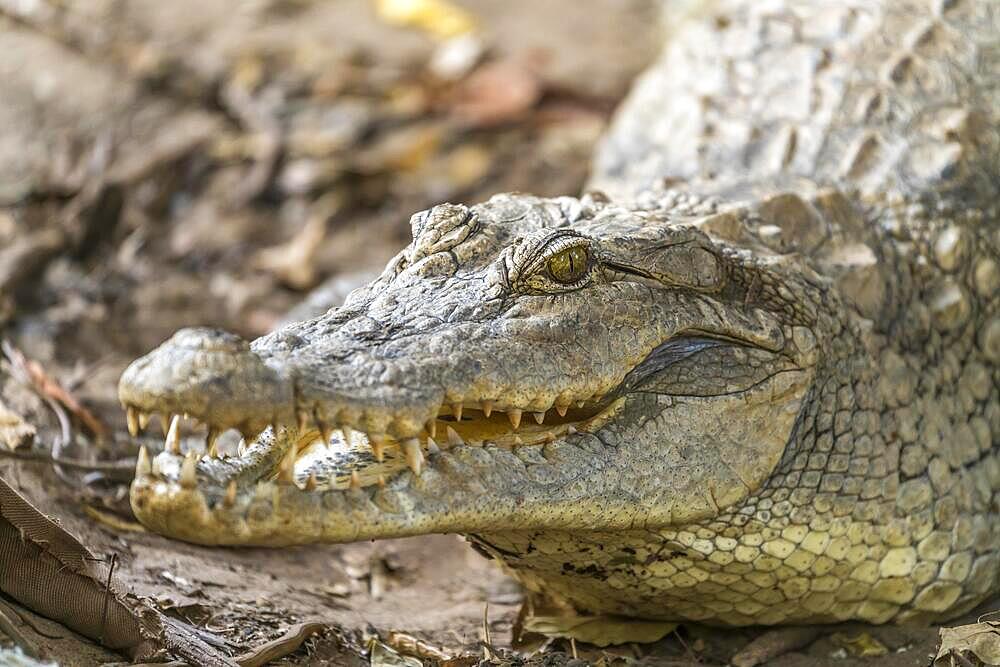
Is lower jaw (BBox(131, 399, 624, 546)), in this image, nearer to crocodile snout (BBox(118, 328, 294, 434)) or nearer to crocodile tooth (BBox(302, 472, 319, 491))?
crocodile tooth (BBox(302, 472, 319, 491))

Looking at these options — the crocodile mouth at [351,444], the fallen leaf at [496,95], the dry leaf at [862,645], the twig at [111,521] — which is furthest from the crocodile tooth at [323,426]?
the fallen leaf at [496,95]

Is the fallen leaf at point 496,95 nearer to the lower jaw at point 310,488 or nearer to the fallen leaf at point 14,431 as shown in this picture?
the fallen leaf at point 14,431

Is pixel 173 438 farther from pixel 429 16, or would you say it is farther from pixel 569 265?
pixel 429 16

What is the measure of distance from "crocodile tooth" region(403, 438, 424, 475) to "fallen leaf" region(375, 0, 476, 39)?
5648mm

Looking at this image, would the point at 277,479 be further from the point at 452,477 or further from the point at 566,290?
the point at 566,290

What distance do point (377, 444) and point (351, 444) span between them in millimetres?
261

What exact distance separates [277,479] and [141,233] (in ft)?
12.3

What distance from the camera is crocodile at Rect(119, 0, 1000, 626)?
2604 millimetres

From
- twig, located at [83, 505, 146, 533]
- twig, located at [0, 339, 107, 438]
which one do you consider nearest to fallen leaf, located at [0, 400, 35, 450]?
twig, located at [83, 505, 146, 533]

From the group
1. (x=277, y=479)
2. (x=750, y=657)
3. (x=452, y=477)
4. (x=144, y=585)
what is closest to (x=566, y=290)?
(x=452, y=477)

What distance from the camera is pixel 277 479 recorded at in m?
2.59

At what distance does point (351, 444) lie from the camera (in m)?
2.89

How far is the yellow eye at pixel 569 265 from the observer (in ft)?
10.1

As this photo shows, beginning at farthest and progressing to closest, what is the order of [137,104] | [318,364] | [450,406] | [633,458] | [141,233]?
[137,104] → [141,233] → [633,458] → [450,406] → [318,364]
